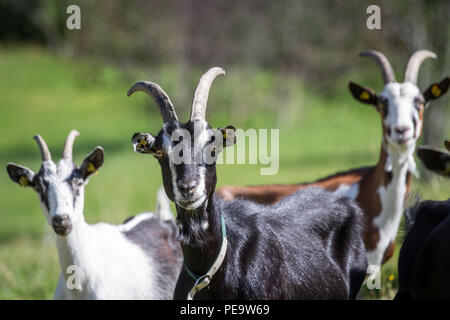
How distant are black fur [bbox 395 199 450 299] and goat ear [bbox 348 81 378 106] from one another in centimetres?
213

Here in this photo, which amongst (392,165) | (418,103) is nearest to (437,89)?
(418,103)

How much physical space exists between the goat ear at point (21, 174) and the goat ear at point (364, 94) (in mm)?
3239

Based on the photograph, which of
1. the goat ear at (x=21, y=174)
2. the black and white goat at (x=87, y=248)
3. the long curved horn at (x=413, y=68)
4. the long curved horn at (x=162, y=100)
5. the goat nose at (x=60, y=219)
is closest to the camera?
the long curved horn at (x=162, y=100)

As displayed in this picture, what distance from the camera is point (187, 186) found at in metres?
4.06

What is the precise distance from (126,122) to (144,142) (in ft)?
62.2

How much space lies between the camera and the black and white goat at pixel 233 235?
4.25m

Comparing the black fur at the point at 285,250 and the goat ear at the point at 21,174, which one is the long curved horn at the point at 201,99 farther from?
the goat ear at the point at 21,174

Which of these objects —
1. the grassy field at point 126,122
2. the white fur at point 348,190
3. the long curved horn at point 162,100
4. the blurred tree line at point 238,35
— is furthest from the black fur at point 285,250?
the blurred tree line at point 238,35

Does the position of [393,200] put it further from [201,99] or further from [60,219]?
[60,219]

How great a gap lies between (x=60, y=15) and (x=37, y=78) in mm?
2732

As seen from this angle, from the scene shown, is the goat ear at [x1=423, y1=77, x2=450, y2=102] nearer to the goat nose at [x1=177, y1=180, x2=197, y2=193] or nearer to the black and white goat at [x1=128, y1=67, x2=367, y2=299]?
the black and white goat at [x1=128, y1=67, x2=367, y2=299]

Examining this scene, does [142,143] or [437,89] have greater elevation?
[437,89]

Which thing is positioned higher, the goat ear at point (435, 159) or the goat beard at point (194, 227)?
the goat ear at point (435, 159)
